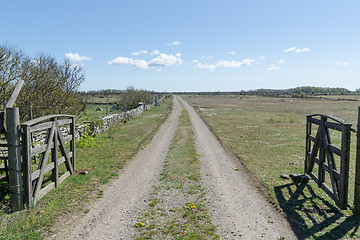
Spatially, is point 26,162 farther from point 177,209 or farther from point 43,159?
point 177,209

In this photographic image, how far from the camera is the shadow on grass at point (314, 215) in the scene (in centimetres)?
572

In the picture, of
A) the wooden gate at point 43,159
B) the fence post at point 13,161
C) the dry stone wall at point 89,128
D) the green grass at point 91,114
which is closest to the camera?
the fence post at point 13,161

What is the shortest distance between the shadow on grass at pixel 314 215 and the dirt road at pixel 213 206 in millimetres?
446

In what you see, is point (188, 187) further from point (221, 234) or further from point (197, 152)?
point (197, 152)

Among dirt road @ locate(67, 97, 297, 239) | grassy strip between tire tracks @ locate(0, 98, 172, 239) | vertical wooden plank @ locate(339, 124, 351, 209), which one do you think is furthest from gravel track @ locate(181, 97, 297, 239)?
grassy strip between tire tracks @ locate(0, 98, 172, 239)

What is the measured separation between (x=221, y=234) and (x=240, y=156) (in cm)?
770

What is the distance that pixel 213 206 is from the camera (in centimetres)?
705

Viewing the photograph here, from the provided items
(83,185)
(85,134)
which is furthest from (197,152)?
(85,134)

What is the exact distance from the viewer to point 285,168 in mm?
10883

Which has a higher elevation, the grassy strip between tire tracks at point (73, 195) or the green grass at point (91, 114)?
the green grass at point (91, 114)

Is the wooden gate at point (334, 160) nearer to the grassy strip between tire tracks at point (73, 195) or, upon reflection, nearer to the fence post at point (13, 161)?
the grassy strip between tire tracks at point (73, 195)

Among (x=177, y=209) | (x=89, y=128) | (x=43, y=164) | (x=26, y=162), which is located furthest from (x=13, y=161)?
(x=89, y=128)

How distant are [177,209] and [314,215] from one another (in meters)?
3.52

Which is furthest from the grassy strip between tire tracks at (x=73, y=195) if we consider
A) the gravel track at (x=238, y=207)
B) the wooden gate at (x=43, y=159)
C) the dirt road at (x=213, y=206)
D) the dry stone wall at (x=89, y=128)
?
the gravel track at (x=238, y=207)
